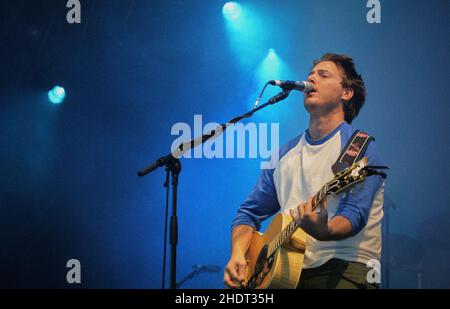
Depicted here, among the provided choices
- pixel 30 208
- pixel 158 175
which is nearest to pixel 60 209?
pixel 30 208

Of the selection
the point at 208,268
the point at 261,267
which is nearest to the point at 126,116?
the point at 208,268

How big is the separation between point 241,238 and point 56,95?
3571 millimetres

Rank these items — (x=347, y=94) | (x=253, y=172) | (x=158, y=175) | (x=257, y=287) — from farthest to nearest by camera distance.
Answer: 1. (x=158, y=175)
2. (x=253, y=172)
3. (x=347, y=94)
4. (x=257, y=287)

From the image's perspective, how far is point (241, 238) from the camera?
346cm

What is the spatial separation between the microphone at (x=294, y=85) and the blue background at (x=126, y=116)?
1914mm

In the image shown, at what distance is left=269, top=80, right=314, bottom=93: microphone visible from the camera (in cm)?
329

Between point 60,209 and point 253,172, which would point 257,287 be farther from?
point 60,209

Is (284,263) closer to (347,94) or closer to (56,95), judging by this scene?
(347,94)

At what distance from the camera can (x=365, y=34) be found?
16.6 ft

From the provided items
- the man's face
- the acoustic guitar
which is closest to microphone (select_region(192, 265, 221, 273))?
the acoustic guitar

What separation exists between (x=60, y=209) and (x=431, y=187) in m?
4.01

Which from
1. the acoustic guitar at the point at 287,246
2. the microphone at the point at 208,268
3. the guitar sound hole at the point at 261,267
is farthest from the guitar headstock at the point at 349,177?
the microphone at the point at 208,268

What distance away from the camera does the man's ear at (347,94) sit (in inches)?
140

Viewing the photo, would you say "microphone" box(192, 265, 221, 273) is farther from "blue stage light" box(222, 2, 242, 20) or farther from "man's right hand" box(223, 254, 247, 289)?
"blue stage light" box(222, 2, 242, 20)
